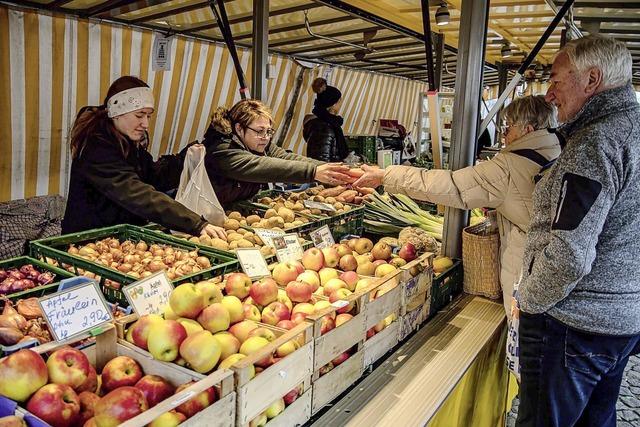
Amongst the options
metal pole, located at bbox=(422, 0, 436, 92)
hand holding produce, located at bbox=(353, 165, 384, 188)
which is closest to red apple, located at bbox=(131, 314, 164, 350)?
hand holding produce, located at bbox=(353, 165, 384, 188)

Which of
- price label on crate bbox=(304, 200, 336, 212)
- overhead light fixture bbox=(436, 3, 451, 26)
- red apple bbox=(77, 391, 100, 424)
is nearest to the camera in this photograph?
red apple bbox=(77, 391, 100, 424)

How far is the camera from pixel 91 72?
18.9 feet

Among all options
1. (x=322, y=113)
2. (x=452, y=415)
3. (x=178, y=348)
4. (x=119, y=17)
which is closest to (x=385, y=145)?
(x=322, y=113)

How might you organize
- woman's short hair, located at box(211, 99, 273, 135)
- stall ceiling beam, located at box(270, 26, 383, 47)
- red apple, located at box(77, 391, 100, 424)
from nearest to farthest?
red apple, located at box(77, 391, 100, 424) → woman's short hair, located at box(211, 99, 273, 135) → stall ceiling beam, located at box(270, 26, 383, 47)

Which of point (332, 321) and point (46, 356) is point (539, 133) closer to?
point (332, 321)

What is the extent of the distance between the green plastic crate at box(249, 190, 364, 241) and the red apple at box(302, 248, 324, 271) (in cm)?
63

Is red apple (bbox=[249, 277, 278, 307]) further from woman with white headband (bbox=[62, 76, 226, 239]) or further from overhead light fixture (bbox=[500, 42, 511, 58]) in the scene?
overhead light fixture (bbox=[500, 42, 511, 58])

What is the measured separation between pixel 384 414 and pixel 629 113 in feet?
4.20

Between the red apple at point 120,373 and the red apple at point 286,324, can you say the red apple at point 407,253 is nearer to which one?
the red apple at point 286,324

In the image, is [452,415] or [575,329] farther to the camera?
[452,415]

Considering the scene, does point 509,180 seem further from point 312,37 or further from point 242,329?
point 312,37

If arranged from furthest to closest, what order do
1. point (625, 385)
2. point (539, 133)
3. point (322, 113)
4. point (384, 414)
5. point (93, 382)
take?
point (322, 113) → point (625, 385) → point (539, 133) → point (384, 414) → point (93, 382)

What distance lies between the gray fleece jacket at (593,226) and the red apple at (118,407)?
4.42 feet

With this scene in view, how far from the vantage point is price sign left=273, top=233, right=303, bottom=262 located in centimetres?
235
